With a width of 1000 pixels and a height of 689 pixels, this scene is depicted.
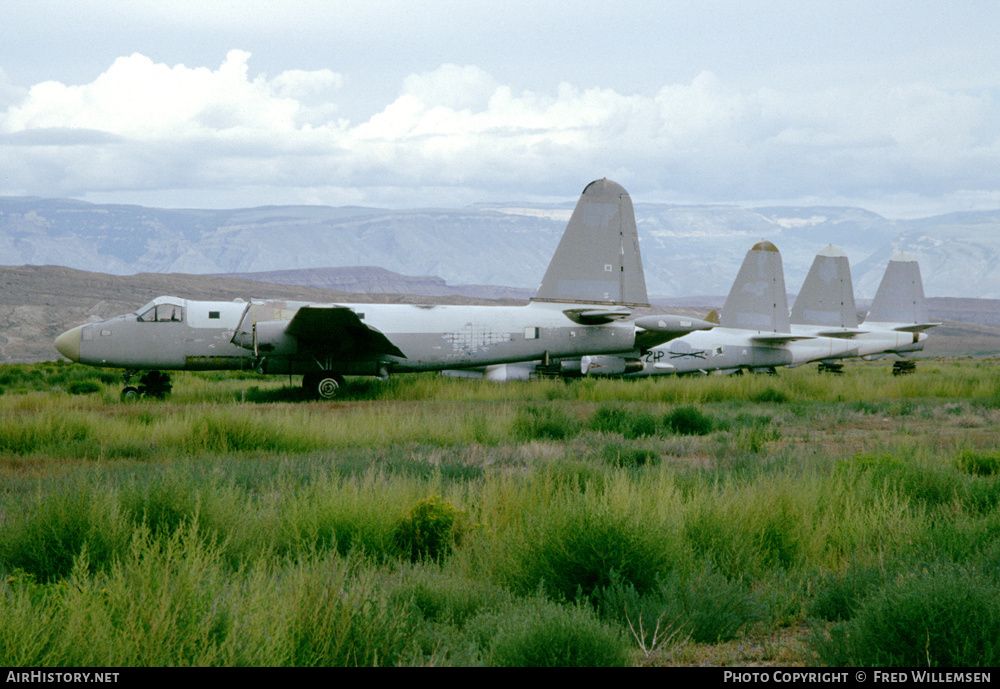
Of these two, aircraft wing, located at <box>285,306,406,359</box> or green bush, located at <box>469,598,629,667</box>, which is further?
aircraft wing, located at <box>285,306,406,359</box>

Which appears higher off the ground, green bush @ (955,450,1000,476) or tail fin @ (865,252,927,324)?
tail fin @ (865,252,927,324)

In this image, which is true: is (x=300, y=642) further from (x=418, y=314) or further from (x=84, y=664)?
(x=418, y=314)

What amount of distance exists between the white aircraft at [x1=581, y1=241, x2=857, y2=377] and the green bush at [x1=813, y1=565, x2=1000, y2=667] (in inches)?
980

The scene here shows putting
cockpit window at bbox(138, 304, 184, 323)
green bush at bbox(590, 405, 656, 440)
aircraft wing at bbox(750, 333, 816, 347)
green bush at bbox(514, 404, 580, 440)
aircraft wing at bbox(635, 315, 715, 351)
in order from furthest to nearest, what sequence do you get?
aircraft wing at bbox(750, 333, 816, 347) → aircraft wing at bbox(635, 315, 715, 351) → cockpit window at bbox(138, 304, 184, 323) → green bush at bbox(590, 405, 656, 440) → green bush at bbox(514, 404, 580, 440)

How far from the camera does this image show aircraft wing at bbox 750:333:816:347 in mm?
30719

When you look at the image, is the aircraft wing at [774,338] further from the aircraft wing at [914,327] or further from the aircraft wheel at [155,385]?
the aircraft wheel at [155,385]

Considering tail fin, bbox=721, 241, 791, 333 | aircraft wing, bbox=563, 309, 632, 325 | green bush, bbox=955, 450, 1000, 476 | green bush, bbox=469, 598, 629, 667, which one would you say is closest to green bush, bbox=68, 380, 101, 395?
aircraft wing, bbox=563, 309, 632, 325

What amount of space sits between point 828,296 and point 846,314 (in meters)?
1.14

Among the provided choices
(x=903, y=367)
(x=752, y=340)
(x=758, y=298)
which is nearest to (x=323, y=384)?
(x=752, y=340)

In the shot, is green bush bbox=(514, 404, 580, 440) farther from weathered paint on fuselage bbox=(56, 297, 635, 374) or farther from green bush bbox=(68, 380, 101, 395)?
green bush bbox=(68, 380, 101, 395)

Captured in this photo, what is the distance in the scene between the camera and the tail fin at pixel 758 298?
32250mm

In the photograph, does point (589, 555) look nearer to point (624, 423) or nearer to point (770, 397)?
point (624, 423)

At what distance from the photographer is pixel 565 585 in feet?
18.3

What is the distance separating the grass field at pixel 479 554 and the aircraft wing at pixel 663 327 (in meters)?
9.96
